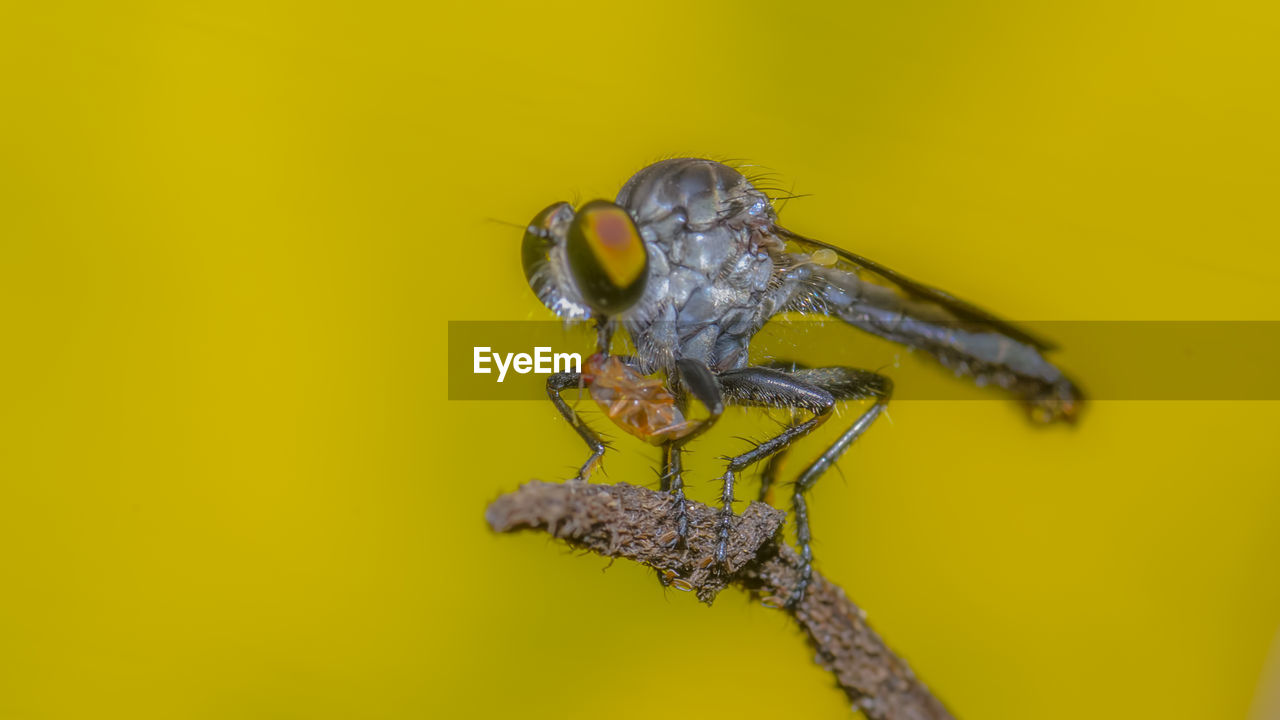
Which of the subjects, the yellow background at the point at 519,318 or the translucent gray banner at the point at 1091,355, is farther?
the translucent gray banner at the point at 1091,355

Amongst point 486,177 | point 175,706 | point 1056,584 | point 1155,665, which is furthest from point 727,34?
point 175,706

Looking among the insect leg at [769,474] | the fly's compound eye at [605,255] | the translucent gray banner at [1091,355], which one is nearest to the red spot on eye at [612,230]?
the fly's compound eye at [605,255]

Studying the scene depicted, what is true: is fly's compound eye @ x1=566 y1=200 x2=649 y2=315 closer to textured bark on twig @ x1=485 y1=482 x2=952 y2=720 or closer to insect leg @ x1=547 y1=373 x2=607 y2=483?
insect leg @ x1=547 y1=373 x2=607 y2=483

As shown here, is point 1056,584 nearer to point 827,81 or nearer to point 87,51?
point 827,81

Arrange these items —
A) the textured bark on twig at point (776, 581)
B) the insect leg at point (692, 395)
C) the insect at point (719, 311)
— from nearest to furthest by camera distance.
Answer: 1. the textured bark on twig at point (776, 581)
2. the insect leg at point (692, 395)
3. the insect at point (719, 311)

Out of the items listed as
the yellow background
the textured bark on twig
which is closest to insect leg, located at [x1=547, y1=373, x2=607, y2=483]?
the yellow background

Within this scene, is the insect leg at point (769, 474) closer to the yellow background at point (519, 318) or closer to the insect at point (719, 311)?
the insect at point (719, 311)

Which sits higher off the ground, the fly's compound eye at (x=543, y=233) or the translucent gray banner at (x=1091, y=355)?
the fly's compound eye at (x=543, y=233)
